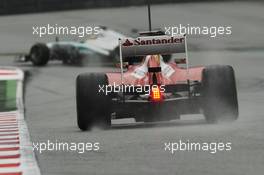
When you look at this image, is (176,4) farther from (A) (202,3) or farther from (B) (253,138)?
(B) (253,138)

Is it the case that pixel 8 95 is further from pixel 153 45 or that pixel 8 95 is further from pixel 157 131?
pixel 157 131

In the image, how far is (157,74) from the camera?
12602 mm

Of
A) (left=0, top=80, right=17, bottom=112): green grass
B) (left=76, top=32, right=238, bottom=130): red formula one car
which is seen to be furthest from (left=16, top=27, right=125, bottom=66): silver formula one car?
(left=76, top=32, right=238, bottom=130): red formula one car

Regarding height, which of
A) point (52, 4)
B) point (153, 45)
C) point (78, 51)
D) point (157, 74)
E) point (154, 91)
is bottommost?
point (154, 91)

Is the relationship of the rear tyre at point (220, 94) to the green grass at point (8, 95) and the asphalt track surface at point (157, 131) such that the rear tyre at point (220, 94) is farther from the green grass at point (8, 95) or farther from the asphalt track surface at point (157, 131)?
the green grass at point (8, 95)

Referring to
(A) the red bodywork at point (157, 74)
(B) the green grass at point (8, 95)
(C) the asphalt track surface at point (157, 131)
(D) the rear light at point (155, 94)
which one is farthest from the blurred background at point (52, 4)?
(D) the rear light at point (155, 94)

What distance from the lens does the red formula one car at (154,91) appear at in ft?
39.3

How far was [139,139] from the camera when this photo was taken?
1065 cm

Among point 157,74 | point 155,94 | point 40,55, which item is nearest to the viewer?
point 155,94

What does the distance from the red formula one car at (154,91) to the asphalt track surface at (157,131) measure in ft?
0.73

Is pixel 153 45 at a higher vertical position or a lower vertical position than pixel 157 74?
higher

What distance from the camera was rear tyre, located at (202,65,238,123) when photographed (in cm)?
1192

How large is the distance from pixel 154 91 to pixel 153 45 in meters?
0.71

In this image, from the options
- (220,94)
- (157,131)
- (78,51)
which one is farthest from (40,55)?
(157,131)
